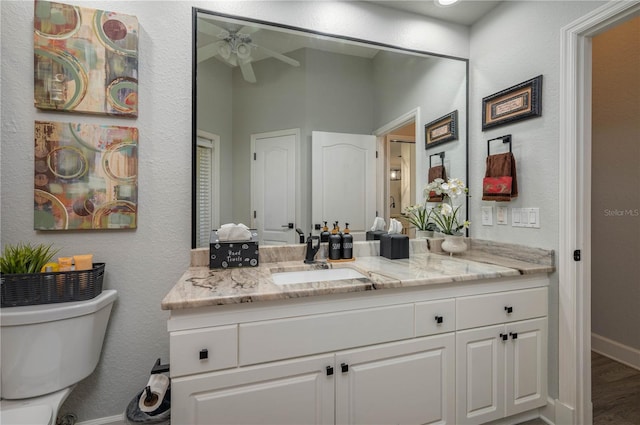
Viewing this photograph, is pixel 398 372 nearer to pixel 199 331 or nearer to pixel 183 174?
pixel 199 331

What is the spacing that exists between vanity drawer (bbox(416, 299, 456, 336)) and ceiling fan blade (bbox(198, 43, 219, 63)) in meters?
1.75

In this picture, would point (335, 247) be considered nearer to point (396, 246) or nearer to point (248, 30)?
point (396, 246)

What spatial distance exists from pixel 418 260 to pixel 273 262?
0.90m

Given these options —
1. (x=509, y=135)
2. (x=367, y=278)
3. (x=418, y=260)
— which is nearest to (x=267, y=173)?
(x=367, y=278)

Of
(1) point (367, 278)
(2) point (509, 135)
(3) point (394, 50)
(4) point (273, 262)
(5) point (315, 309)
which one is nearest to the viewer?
(5) point (315, 309)

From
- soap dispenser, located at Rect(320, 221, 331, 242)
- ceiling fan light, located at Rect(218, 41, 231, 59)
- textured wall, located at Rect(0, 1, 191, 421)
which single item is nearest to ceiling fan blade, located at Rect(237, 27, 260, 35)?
ceiling fan light, located at Rect(218, 41, 231, 59)

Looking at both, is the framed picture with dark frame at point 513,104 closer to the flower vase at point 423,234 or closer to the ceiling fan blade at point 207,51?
the flower vase at point 423,234

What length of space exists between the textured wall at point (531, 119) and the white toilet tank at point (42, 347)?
2391 millimetres

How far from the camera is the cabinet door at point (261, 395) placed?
106 centimetres

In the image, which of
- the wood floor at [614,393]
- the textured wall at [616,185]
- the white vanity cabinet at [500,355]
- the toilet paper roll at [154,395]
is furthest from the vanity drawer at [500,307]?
the toilet paper roll at [154,395]

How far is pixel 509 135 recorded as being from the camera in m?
1.85

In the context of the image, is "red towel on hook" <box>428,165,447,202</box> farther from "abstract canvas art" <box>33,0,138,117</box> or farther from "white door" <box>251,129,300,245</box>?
"abstract canvas art" <box>33,0,138,117</box>

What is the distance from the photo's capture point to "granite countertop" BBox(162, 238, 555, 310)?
3.66ft

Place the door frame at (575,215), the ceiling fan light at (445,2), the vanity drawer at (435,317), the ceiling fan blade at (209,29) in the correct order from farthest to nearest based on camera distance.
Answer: the ceiling fan light at (445,2)
the ceiling fan blade at (209,29)
the door frame at (575,215)
the vanity drawer at (435,317)
